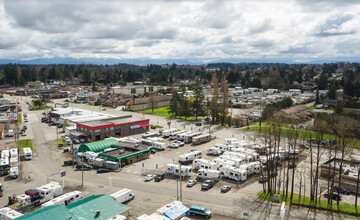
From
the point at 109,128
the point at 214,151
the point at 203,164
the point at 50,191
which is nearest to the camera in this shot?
the point at 50,191

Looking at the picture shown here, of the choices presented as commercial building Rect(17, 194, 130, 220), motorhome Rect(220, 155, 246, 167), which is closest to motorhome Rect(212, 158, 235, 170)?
motorhome Rect(220, 155, 246, 167)

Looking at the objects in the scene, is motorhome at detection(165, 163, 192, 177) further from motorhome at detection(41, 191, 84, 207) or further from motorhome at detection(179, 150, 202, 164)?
motorhome at detection(41, 191, 84, 207)

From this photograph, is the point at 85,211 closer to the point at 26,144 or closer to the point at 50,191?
the point at 50,191

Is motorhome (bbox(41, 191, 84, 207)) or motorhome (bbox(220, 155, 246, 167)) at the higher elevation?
motorhome (bbox(220, 155, 246, 167))

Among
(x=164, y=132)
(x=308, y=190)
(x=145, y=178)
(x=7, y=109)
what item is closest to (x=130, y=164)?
(x=145, y=178)

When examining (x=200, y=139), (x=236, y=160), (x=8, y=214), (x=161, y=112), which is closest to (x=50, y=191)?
(x=8, y=214)

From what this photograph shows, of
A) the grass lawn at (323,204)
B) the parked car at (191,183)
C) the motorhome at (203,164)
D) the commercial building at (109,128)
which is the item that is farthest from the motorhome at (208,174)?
the commercial building at (109,128)
